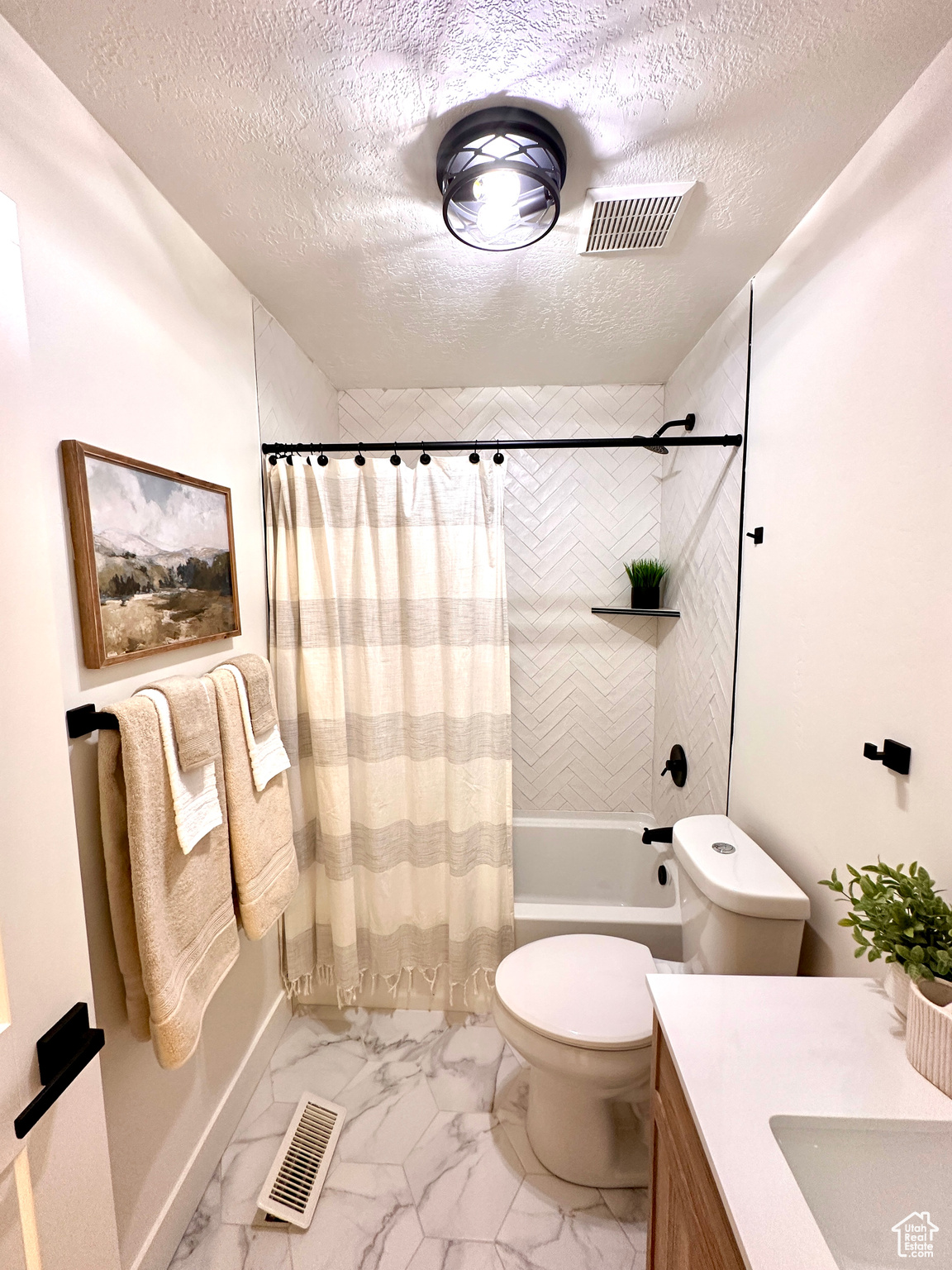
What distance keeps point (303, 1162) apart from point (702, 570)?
2.19 metres

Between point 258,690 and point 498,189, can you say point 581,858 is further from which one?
point 498,189

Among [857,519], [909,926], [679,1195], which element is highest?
[857,519]

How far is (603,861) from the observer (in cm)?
253

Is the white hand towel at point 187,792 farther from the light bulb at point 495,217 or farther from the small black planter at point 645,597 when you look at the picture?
the small black planter at point 645,597

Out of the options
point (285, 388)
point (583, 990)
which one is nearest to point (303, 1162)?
point (583, 990)

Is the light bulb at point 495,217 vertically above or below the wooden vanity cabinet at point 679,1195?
above

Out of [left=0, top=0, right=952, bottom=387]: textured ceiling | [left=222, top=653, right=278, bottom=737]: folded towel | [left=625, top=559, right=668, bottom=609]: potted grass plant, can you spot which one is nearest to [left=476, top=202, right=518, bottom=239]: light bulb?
[left=0, top=0, right=952, bottom=387]: textured ceiling

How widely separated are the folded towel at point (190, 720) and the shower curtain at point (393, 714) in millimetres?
587

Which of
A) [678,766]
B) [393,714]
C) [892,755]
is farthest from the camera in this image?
[678,766]

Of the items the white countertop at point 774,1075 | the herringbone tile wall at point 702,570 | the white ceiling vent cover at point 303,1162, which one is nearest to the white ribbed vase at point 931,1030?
the white countertop at point 774,1075

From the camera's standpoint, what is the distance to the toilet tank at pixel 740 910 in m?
1.20

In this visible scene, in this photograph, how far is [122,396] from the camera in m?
1.10

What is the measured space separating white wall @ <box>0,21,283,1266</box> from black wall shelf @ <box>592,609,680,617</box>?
149 cm

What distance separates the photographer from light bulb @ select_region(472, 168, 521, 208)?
1.12 m
